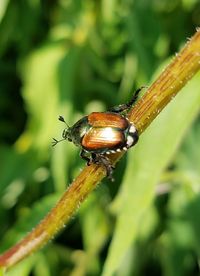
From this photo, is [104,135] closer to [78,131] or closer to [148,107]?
[78,131]

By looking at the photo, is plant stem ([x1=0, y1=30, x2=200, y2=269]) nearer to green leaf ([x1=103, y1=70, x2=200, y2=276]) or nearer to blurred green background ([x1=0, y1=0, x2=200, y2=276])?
green leaf ([x1=103, y1=70, x2=200, y2=276])

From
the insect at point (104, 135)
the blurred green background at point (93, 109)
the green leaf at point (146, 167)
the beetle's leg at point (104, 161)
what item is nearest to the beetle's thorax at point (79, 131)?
the insect at point (104, 135)

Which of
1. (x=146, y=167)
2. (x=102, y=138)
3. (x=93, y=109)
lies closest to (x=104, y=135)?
(x=102, y=138)

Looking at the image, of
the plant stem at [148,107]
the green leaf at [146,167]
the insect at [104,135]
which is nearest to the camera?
the plant stem at [148,107]

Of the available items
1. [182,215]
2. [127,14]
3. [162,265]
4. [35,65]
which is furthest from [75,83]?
[162,265]

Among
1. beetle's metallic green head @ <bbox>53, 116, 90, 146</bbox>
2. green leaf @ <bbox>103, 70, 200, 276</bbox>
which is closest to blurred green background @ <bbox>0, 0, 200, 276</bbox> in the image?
green leaf @ <bbox>103, 70, 200, 276</bbox>

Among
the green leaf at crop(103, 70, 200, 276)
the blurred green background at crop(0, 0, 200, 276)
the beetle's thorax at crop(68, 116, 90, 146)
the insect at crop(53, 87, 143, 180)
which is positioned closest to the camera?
the insect at crop(53, 87, 143, 180)

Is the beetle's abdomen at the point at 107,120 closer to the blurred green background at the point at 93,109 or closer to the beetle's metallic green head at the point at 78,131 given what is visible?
the beetle's metallic green head at the point at 78,131
